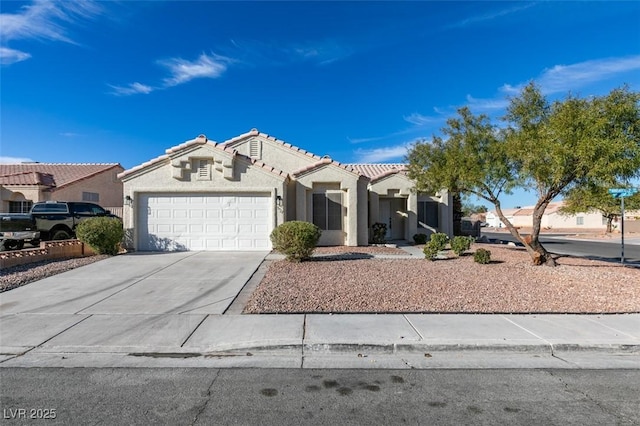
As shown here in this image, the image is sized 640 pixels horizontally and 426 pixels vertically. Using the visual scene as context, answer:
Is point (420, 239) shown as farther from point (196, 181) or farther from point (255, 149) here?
point (196, 181)

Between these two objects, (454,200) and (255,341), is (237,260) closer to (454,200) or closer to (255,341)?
(255,341)

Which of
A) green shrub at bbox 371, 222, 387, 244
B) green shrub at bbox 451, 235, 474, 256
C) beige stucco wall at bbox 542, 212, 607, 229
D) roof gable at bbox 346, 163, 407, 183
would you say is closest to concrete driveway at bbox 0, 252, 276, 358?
green shrub at bbox 451, 235, 474, 256

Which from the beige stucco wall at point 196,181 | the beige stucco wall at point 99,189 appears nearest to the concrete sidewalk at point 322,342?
the beige stucco wall at point 196,181

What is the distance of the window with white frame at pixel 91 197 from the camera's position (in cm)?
2453

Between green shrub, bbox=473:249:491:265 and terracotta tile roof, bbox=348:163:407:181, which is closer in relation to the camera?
green shrub, bbox=473:249:491:265

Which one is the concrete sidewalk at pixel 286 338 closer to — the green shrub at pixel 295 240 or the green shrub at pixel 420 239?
the green shrub at pixel 295 240

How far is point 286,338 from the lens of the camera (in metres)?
5.22

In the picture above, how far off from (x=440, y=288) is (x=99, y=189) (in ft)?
85.0

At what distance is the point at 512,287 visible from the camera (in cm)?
845

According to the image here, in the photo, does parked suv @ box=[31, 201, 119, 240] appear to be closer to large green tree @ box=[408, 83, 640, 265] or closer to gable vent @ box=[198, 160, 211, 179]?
gable vent @ box=[198, 160, 211, 179]

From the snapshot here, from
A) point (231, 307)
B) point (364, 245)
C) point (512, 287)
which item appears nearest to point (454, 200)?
point (364, 245)

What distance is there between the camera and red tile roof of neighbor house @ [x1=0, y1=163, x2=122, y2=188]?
23281 mm

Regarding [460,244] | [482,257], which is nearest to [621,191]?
[482,257]

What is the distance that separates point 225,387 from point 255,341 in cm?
115
